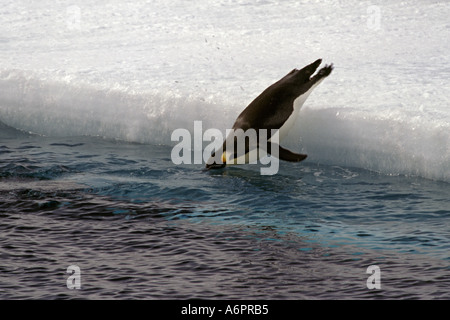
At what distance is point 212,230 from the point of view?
15.0 feet

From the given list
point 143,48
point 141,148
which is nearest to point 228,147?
point 141,148

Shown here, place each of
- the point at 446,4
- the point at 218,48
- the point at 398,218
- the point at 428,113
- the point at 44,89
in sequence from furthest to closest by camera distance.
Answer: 1. the point at 446,4
2. the point at 218,48
3. the point at 44,89
4. the point at 428,113
5. the point at 398,218

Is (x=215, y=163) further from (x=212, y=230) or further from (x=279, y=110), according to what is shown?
(x=212, y=230)

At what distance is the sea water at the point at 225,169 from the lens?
397 cm

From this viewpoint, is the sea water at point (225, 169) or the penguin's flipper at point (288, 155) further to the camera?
the penguin's flipper at point (288, 155)

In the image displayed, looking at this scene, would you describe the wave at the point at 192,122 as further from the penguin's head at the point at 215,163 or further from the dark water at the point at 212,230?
the penguin's head at the point at 215,163

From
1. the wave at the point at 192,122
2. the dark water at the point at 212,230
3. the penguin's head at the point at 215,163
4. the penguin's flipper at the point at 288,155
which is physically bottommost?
the dark water at the point at 212,230

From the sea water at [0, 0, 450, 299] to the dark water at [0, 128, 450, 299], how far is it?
0.6 inches

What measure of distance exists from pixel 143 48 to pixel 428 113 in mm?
3723

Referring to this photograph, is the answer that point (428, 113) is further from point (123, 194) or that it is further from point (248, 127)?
point (123, 194)

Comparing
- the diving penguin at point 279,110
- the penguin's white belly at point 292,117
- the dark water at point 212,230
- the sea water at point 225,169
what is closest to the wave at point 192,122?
the sea water at point 225,169

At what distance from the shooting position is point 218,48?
8016mm

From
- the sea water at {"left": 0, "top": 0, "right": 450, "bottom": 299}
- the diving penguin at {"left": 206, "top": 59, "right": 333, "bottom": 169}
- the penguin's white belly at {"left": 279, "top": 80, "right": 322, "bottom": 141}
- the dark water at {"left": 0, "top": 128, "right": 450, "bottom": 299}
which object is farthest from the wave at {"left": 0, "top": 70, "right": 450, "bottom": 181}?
the diving penguin at {"left": 206, "top": 59, "right": 333, "bottom": 169}

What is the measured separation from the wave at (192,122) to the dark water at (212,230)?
16cm
